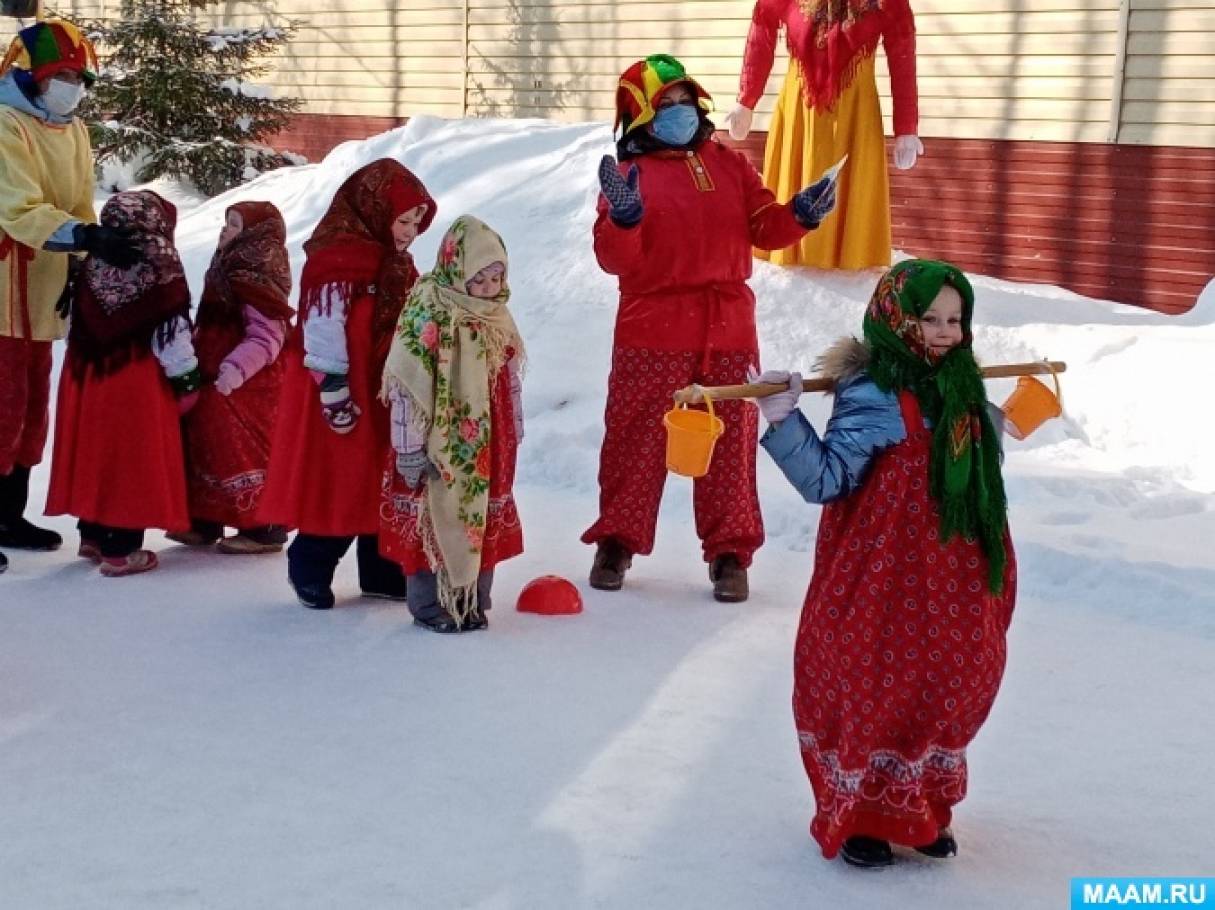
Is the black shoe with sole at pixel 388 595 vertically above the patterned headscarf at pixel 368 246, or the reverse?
the patterned headscarf at pixel 368 246

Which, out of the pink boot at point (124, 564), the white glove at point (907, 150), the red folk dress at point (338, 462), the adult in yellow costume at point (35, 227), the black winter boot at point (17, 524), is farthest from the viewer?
the white glove at point (907, 150)

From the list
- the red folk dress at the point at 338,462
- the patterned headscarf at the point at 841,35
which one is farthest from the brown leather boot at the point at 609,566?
the patterned headscarf at the point at 841,35

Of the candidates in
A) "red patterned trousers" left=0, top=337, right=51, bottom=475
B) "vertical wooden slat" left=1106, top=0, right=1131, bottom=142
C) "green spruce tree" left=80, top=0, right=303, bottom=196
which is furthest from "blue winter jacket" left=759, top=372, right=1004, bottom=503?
"green spruce tree" left=80, top=0, right=303, bottom=196

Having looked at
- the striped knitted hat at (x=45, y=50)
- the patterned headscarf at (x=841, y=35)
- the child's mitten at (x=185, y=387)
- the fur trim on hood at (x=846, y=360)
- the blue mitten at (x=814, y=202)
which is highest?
the patterned headscarf at (x=841, y=35)

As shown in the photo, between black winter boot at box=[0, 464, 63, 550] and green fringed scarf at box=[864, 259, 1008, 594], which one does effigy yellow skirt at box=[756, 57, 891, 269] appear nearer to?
black winter boot at box=[0, 464, 63, 550]

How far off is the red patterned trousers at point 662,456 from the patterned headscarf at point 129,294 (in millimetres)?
1612

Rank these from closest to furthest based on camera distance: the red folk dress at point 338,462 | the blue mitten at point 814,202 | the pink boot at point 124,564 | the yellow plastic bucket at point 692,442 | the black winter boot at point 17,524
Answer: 1. the yellow plastic bucket at point 692,442
2. the red folk dress at point 338,462
3. the blue mitten at point 814,202
4. the pink boot at point 124,564
5. the black winter boot at point 17,524

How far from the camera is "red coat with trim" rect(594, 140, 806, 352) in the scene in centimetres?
534

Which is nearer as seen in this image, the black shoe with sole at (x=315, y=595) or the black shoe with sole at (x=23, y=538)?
the black shoe with sole at (x=315, y=595)

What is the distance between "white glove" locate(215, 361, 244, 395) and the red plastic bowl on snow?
136 centimetres

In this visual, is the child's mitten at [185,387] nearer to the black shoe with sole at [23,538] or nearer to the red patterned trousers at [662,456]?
the black shoe with sole at [23,538]

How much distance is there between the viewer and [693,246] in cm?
536

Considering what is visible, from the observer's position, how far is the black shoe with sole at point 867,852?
3.39 meters

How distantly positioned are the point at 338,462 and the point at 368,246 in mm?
711
